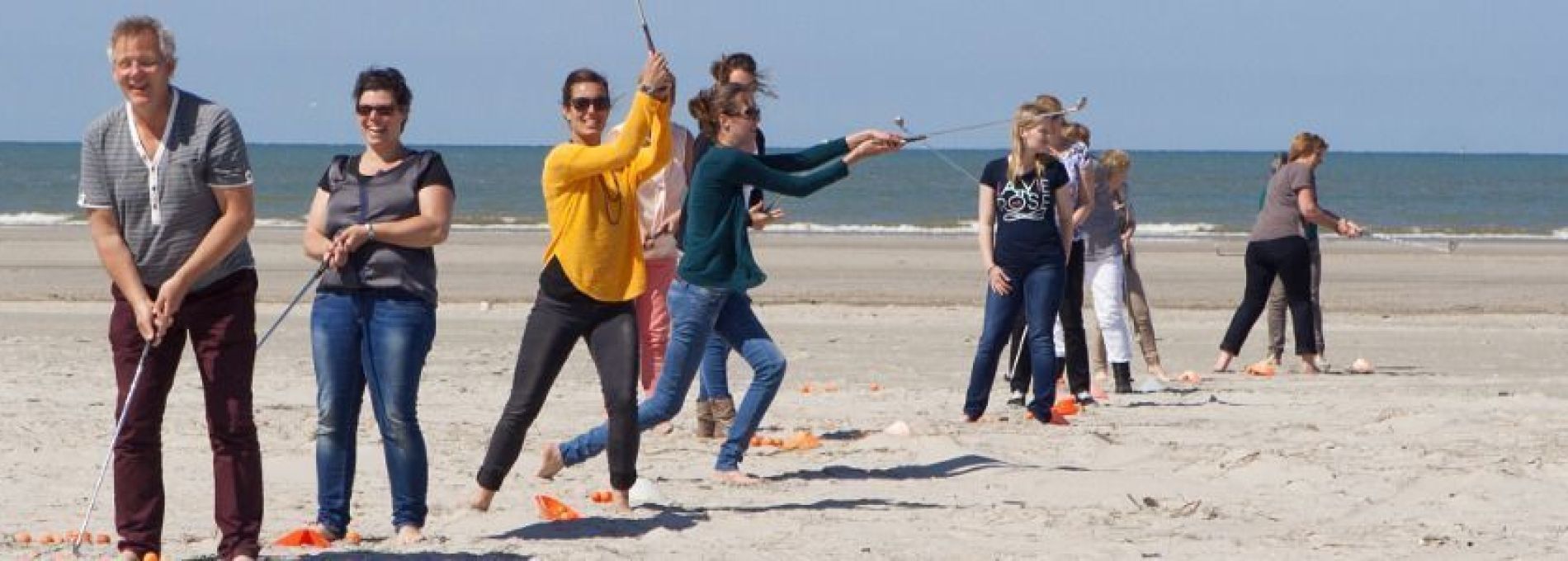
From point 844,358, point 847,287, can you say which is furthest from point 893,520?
point 847,287

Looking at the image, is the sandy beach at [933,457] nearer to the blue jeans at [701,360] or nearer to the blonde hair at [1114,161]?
the blue jeans at [701,360]

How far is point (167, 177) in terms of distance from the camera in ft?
18.6

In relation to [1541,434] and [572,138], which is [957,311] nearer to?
[1541,434]

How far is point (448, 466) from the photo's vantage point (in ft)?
28.3

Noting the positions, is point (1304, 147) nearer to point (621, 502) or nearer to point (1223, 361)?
point (1223, 361)

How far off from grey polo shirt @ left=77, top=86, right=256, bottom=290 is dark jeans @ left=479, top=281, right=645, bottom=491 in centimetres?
136

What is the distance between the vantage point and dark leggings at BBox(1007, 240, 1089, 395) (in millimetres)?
10969

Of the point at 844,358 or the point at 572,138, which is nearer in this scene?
the point at 572,138

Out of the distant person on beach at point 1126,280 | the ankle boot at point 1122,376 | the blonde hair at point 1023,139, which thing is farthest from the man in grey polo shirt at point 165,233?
the distant person on beach at point 1126,280

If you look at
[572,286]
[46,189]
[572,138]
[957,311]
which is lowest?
[46,189]

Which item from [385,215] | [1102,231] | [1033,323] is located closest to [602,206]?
[385,215]

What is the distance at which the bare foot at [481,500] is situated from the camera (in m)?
7.18

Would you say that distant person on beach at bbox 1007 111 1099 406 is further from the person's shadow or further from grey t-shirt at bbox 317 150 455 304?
grey t-shirt at bbox 317 150 455 304

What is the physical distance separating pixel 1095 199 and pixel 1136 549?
4767 millimetres
